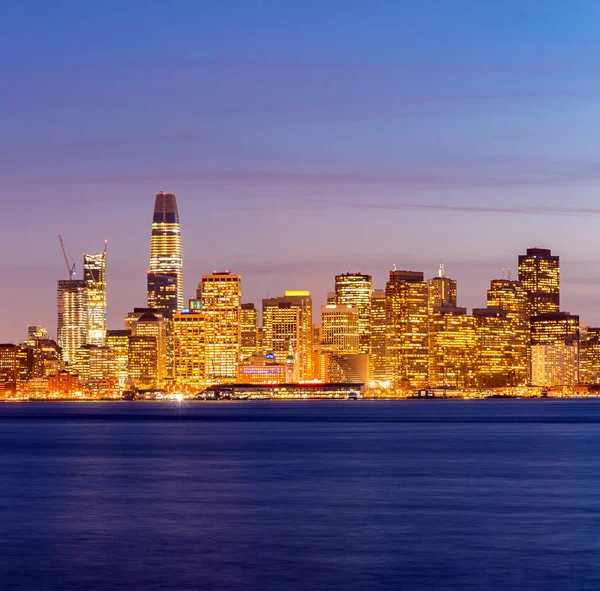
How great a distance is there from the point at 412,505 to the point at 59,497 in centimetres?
1940

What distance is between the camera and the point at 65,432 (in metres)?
161

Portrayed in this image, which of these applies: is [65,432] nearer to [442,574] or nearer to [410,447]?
[410,447]

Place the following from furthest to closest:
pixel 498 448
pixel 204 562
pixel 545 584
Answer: pixel 498 448 < pixel 204 562 < pixel 545 584

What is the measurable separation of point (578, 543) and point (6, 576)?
21.6 metres

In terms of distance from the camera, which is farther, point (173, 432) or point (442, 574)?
point (173, 432)

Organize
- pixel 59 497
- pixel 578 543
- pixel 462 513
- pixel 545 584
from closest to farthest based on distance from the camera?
pixel 545 584, pixel 578 543, pixel 462 513, pixel 59 497

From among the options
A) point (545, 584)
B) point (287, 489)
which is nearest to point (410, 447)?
point (287, 489)

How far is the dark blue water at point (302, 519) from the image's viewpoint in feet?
141

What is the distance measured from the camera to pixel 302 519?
57219 mm

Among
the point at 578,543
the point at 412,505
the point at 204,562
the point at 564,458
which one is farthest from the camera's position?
the point at 564,458

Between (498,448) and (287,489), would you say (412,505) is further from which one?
(498,448)

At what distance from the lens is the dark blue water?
4288 cm

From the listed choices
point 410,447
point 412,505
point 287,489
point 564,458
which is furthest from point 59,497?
point 410,447

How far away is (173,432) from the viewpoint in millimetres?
160125
